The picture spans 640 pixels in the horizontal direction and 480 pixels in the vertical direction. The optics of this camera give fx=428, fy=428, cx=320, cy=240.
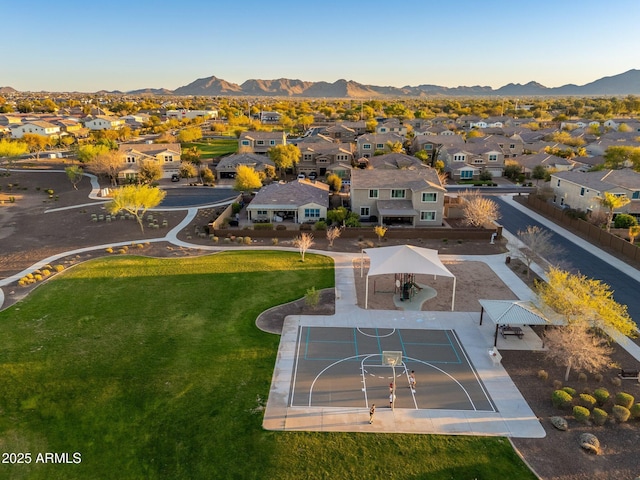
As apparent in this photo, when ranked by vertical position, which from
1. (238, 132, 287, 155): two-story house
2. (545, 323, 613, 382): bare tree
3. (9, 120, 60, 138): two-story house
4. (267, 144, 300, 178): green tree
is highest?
(9, 120, 60, 138): two-story house

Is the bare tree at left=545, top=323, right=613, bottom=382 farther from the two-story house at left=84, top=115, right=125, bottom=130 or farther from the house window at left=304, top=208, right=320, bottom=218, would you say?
the two-story house at left=84, top=115, right=125, bottom=130

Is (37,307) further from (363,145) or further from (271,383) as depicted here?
(363,145)

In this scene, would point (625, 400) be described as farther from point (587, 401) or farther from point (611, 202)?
point (611, 202)

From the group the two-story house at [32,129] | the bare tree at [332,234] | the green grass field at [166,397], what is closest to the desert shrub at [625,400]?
the green grass field at [166,397]

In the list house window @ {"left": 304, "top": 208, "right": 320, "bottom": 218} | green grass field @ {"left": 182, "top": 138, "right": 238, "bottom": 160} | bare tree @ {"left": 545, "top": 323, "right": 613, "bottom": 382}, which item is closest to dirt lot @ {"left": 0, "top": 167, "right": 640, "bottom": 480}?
bare tree @ {"left": 545, "top": 323, "right": 613, "bottom": 382}

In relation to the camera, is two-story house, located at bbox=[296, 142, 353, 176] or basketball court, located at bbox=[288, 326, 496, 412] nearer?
basketball court, located at bbox=[288, 326, 496, 412]

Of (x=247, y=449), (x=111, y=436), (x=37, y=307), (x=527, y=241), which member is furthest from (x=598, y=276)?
(x=37, y=307)
